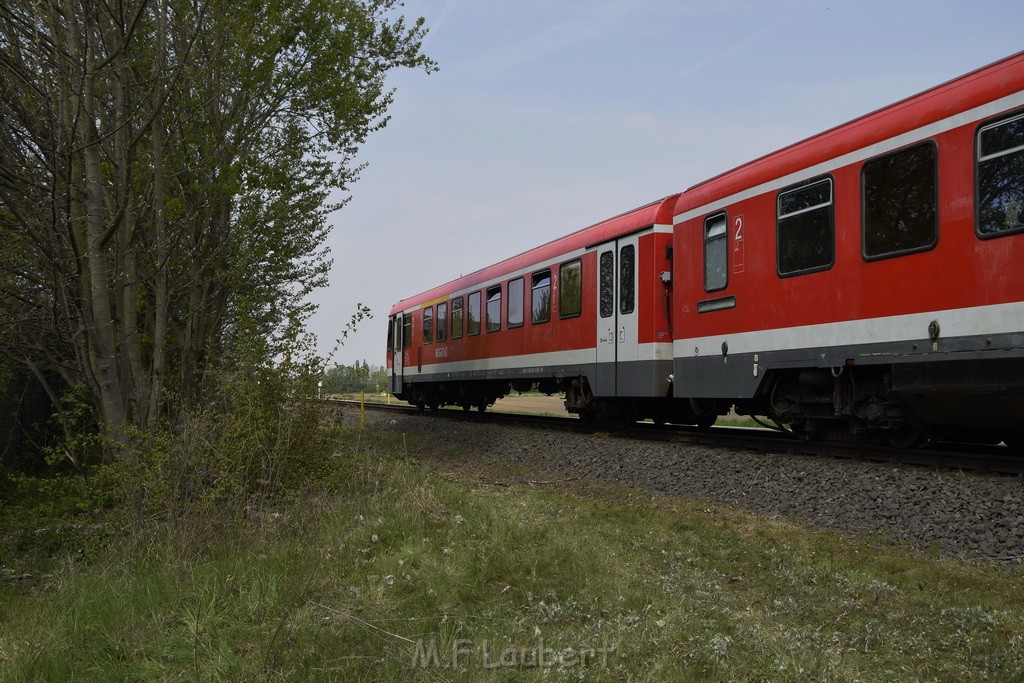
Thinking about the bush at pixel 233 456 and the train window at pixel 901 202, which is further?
the train window at pixel 901 202

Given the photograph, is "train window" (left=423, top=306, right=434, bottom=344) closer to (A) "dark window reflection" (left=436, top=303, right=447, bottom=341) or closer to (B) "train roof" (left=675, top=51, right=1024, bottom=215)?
(A) "dark window reflection" (left=436, top=303, right=447, bottom=341)

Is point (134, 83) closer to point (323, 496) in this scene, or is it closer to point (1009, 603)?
point (323, 496)

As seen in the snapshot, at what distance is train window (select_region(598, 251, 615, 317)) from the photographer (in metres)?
13.1

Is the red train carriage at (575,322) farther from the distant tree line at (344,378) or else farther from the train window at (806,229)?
the distant tree line at (344,378)

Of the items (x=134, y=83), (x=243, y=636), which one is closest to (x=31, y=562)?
(x=243, y=636)

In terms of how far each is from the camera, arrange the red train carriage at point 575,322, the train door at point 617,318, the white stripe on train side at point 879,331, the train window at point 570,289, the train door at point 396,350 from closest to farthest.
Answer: the white stripe on train side at point 879,331 → the red train carriage at point 575,322 → the train door at point 617,318 → the train window at point 570,289 → the train door at point 396,350

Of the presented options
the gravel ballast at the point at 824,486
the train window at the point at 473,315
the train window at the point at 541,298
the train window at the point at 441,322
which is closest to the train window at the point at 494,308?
the train window at the point at 473,315

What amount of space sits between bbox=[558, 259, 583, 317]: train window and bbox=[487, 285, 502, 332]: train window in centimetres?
307

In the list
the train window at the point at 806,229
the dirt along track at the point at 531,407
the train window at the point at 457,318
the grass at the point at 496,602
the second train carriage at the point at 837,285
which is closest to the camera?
the grass at the point at 496,602

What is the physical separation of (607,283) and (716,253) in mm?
2792

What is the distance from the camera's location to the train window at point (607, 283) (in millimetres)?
13109

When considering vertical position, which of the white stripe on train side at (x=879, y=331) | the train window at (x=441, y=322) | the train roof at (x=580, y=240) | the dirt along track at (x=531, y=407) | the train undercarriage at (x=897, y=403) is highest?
the train roof at (x=580, y=240)

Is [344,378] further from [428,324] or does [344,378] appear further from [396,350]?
[396,350]

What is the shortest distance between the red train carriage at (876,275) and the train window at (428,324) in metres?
12.3
